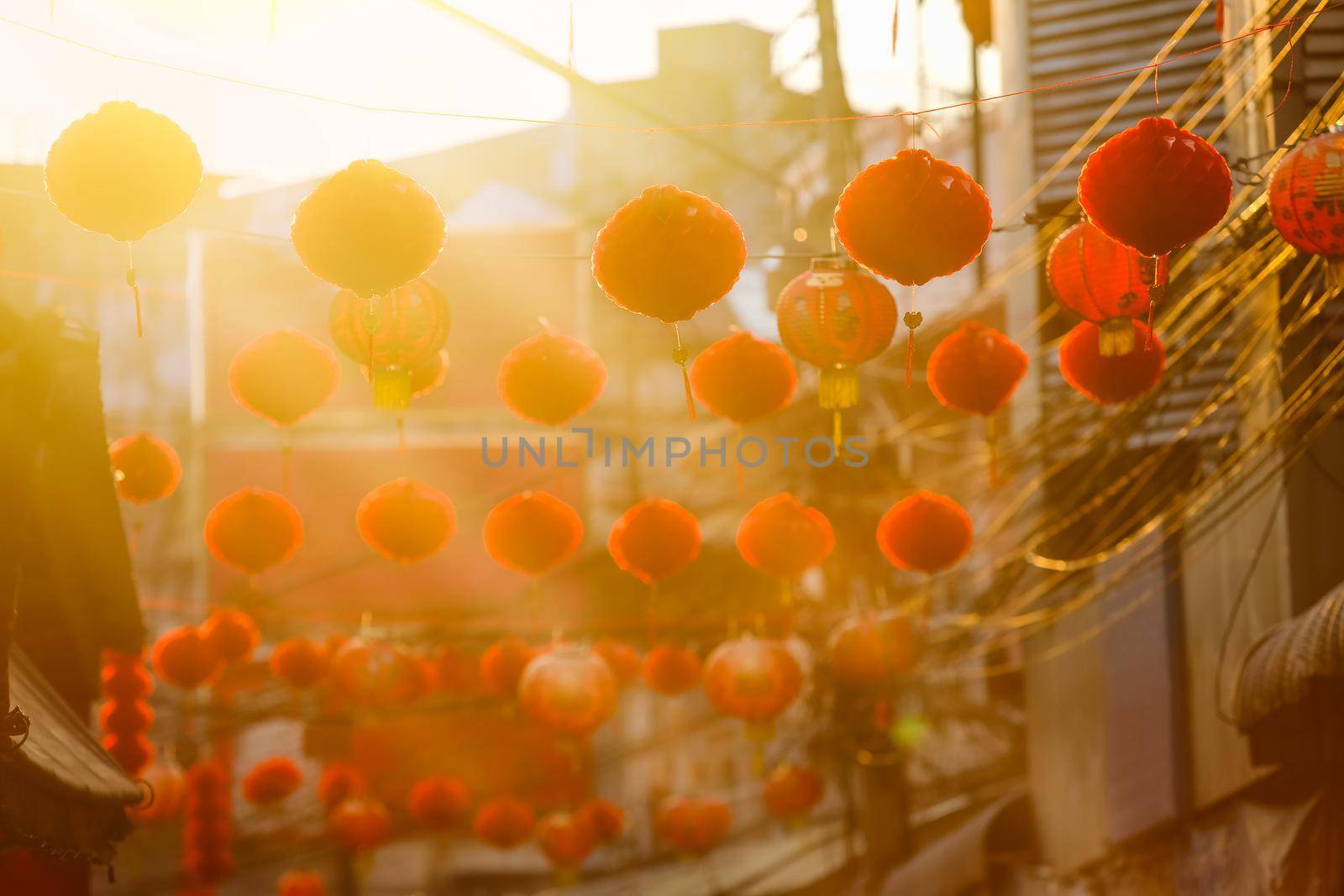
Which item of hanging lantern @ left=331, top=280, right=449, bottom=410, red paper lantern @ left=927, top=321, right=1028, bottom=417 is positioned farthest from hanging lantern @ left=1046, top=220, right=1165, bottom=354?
hanging lantern @ left=331, top=280, right=449, bottom=410

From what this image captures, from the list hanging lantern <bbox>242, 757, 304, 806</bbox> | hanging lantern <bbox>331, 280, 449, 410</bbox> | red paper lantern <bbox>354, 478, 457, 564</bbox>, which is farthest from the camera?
hanging lantern <bbox>242, 757, 304, 806</bbox>

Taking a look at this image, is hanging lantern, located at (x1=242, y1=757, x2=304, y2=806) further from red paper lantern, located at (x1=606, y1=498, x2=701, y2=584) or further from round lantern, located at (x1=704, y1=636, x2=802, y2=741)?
red paper lantern, located at (x1=606, y1=498, x2=701, y2=584)

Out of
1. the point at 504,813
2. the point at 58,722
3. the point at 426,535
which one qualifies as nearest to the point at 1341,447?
the point at 426,535

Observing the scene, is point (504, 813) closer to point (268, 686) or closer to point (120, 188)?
point (268, 686)

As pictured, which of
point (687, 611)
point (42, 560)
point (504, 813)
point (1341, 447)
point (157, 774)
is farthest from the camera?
point (687, 611)

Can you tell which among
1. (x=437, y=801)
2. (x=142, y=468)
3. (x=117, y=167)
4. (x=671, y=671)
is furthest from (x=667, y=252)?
(x=437, y=801)

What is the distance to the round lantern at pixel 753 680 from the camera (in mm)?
9586

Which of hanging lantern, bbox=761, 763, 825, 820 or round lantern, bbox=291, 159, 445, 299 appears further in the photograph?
hanging lantern, bbox=761, 763, 825, 820

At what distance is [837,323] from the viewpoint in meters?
6.33

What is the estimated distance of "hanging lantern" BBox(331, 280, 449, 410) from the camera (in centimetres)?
682

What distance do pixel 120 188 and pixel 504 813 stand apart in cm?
1178

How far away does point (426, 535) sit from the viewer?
841 cm

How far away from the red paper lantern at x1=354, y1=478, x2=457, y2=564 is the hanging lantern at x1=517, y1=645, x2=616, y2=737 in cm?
187

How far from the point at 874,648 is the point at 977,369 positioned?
3952 mm
